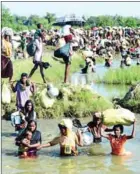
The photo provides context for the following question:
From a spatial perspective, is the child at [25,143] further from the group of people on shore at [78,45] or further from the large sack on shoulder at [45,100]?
the group of people on shore at [78,45]

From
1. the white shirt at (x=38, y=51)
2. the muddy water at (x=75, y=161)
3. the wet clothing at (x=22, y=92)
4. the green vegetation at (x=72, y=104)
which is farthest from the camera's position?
the white shirt at (x=38, y=51)

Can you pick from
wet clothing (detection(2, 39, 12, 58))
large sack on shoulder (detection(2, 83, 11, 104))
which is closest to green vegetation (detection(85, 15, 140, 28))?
wet clothing (detection(2, 39, 12, 58))

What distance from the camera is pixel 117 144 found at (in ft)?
33.1

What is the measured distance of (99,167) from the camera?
9.50 metres

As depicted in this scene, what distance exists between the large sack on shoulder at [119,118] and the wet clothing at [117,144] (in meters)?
0.56

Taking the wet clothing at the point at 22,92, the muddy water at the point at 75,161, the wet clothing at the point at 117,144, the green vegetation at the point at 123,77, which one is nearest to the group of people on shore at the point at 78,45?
the green vegetation at the point at 123,77

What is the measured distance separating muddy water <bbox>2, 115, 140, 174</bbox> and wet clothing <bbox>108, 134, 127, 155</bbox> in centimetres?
13

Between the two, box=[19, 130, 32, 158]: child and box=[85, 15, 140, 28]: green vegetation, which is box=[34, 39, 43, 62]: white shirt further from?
box=[85, 15, 140, 28]: green vegetation

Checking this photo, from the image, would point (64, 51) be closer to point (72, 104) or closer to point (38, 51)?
point (38, 51)

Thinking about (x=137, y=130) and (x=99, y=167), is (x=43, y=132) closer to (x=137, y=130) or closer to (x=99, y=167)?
(x=137, y=130)

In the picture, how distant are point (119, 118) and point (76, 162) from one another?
1307mm

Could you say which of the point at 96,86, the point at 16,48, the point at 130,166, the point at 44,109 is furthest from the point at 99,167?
the point at 16,48

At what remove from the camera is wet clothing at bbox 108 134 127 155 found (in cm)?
999

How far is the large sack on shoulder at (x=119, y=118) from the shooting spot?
10586 millimetres
